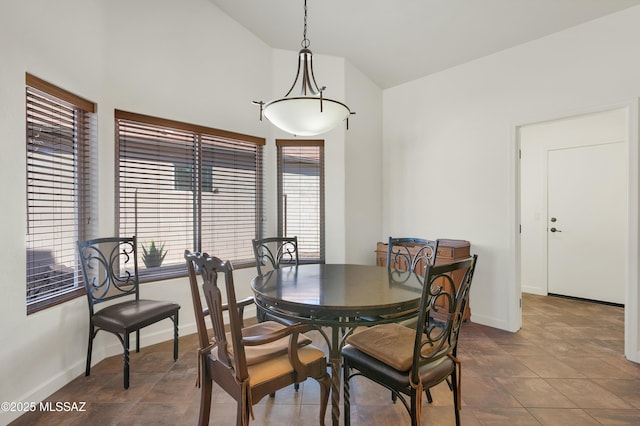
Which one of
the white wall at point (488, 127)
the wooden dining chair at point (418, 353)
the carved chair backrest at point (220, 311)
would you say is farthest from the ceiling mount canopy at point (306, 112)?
the white wall at point (488, 127)

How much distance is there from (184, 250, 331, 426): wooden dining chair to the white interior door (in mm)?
4351

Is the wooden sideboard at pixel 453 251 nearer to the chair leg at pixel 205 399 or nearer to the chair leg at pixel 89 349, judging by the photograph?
the chair leg at pixel 205 399

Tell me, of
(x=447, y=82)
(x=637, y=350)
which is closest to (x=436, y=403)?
(x=637, y=350)

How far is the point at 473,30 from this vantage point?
2951 millimetres

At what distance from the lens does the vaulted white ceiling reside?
8.62 ft

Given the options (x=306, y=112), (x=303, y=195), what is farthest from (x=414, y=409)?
(x=303, y=195)

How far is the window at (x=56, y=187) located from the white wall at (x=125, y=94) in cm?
8

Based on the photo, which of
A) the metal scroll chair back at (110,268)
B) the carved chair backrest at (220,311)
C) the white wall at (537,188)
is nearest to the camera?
the carved chair backrest at (220,311)

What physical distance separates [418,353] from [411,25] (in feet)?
9.73

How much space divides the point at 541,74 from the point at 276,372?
3459 mm

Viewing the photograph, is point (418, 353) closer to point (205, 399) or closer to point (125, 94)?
point (205, 399)

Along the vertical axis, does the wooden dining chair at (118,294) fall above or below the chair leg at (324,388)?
above

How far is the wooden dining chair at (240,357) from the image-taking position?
1340 mm

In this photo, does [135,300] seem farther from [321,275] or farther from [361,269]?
[361,269]
